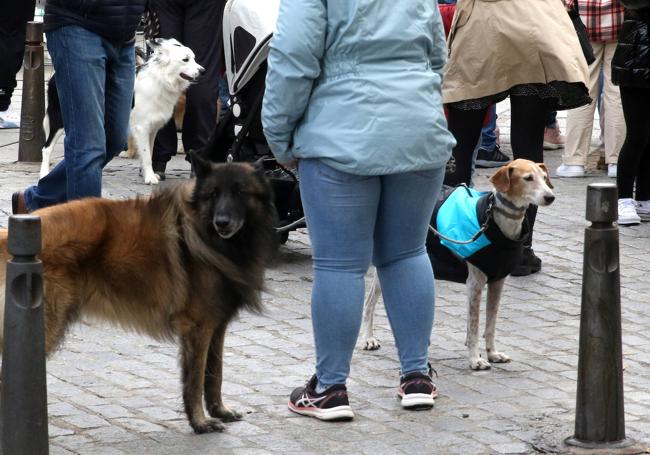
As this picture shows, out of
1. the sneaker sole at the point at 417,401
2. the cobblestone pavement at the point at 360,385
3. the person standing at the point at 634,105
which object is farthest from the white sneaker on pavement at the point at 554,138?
the sneaker sole at the point at 417,401

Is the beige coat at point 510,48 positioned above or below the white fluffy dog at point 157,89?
above

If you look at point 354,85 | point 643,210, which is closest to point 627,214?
point 643,210

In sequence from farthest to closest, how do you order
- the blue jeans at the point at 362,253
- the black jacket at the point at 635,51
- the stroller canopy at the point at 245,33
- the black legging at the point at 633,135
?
the black legging at the point at 633,135, the black jacket at the point at 635,51, the stroller canopy at the point at 245,33, the blue jeans at the point at 362,253

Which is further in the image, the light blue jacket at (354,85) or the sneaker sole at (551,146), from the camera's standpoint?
the sneaker sole at (551,146)

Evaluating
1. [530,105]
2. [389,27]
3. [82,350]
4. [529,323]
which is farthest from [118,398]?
[530,105]

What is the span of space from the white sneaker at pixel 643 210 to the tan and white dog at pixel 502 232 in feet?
10.3

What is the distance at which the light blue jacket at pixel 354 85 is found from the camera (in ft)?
15.8

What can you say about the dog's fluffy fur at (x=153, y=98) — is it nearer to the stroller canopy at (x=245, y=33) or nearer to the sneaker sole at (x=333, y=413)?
the stroller canopy at (x=245, y=33)

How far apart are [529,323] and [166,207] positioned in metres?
2.57

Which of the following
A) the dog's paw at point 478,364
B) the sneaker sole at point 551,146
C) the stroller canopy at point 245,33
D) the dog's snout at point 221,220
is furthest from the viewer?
the sneaker sole at point 551,146

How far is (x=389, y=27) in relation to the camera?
4855 millimetres

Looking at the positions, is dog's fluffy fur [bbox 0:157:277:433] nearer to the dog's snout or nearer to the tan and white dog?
the dog's snout

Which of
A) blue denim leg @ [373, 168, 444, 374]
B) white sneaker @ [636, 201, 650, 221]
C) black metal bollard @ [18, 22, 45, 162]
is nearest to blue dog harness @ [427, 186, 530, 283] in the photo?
blue denim leg @ [373, 168, 444, 374]

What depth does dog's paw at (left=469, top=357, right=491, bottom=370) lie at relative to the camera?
233 inches
